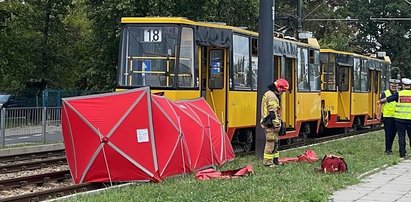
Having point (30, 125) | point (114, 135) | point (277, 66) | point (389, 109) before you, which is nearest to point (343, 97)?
point (277, 66)

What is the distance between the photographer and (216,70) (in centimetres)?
1684

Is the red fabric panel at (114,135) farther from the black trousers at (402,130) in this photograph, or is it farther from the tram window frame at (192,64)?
the black trousers at (402,130)

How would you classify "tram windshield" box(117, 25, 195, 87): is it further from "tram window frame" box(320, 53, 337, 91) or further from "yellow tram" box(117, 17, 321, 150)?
"tram window frame" box(320, 53, 337, 91)

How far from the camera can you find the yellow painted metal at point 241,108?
16906mm

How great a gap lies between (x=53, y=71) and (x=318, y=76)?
82.0 feet

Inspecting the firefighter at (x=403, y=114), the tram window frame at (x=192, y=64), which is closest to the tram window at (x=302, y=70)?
the firefighter at (x=403, y=114)

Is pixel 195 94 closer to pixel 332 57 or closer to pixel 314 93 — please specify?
pixel 314 93

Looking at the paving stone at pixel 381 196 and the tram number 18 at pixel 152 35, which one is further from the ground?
the tram number 18 at pixel 152 35

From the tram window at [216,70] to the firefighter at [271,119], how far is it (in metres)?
3.39

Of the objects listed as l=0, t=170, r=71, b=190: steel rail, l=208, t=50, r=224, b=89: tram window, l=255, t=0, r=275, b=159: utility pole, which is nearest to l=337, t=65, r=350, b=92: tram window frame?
l=208, t=50, r=224, b=89: tram window

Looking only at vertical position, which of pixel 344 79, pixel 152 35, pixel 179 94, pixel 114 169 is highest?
pixel 152 35

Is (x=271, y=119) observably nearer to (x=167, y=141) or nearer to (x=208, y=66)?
(x=167, y=141)

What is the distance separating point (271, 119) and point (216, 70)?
3.85 metres

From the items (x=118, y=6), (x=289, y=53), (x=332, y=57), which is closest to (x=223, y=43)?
(x=289, y=53)
